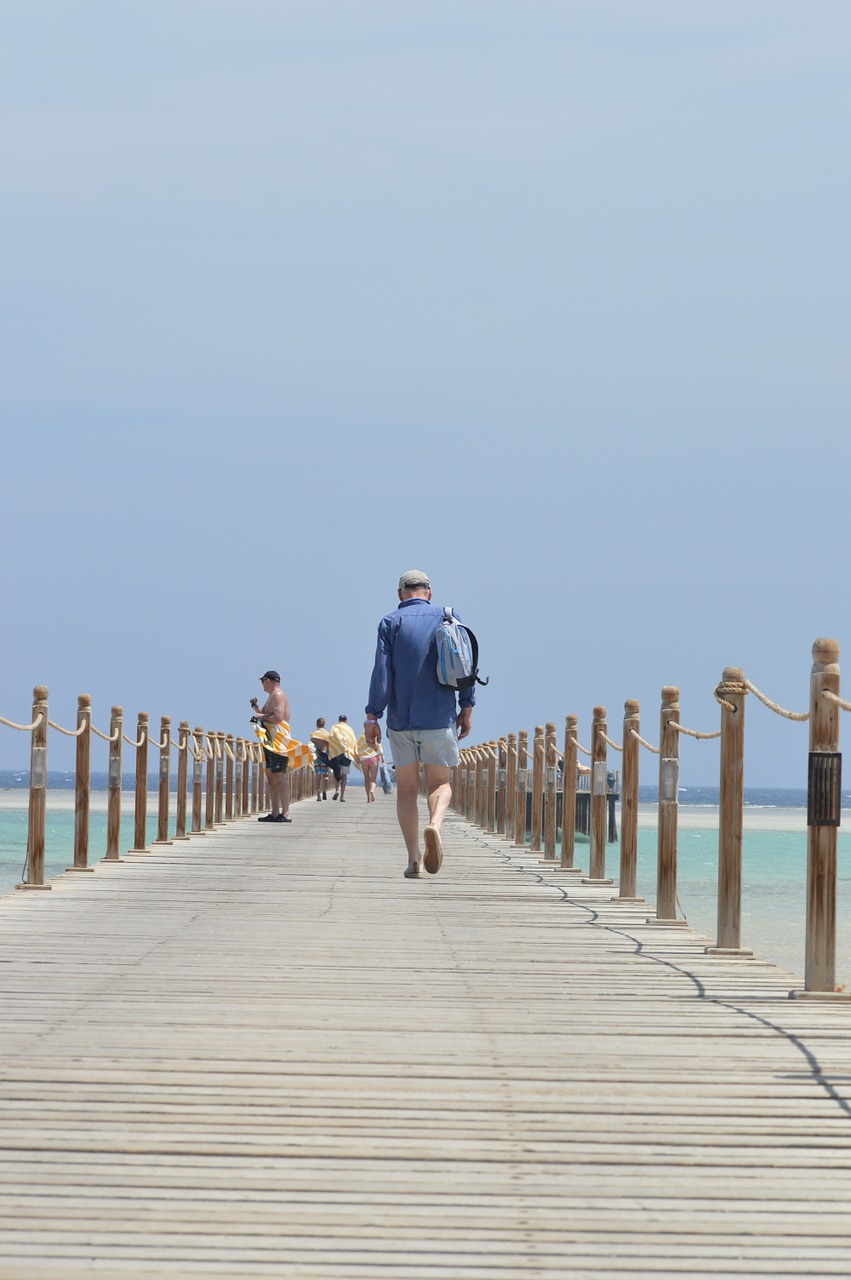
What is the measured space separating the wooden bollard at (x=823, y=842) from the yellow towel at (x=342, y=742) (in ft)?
93.5

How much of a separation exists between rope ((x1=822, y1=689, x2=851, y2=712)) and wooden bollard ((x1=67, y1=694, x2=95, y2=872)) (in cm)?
734

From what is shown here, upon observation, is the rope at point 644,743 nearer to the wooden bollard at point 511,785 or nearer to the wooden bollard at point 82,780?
the wooden bollard at point 82,780

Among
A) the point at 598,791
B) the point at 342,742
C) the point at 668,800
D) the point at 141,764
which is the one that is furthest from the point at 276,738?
the point at 342,742

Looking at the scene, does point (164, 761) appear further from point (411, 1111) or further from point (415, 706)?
point (411, 1111)

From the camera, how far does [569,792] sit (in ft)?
54.0

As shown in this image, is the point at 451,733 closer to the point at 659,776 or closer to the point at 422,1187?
the point at 659,776

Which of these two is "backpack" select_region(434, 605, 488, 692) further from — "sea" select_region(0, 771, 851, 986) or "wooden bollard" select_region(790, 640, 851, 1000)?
"wooden bollard" select_region(790, 640, 851, 1000)

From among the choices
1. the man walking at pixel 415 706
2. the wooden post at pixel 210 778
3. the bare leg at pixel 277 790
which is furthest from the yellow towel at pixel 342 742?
the man walking at pixel 415 706

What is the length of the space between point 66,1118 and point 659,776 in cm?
593

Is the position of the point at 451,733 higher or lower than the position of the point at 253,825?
higher

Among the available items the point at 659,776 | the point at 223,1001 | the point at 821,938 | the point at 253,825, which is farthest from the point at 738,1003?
the point at 253,825

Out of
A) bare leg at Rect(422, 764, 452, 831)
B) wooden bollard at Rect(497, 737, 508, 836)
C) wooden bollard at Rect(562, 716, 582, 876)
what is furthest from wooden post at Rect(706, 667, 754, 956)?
wooden bollard at Rect(497, 737, 508, 836)

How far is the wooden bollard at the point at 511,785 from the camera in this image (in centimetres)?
2197

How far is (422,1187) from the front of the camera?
373 cm
